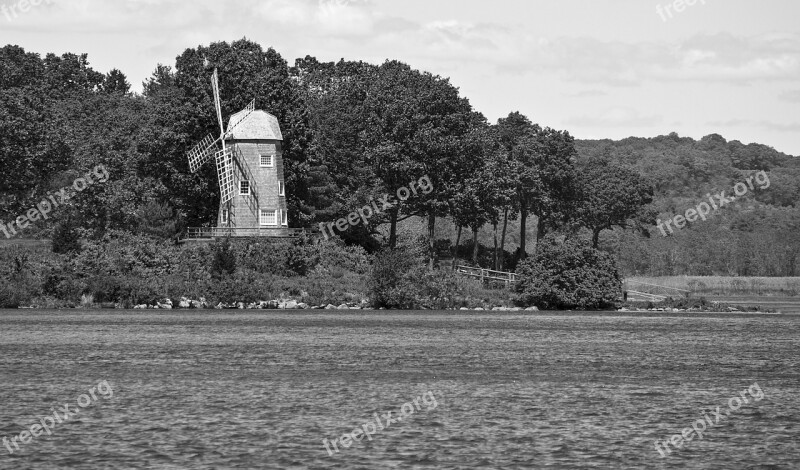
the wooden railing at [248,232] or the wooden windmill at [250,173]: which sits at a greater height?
the wooden windmill at [250,173]

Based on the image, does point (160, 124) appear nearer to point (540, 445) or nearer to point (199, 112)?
point (199, 112)

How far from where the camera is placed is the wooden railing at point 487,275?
97250 millimetres

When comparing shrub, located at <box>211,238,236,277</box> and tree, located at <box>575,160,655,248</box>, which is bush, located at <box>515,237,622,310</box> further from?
tree, located at <box>575,160,655,248</box>

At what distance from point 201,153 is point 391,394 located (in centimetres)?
6045

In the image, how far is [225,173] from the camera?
316 feet

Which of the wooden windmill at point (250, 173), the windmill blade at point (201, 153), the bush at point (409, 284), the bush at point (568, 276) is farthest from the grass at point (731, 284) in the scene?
the windmill blade at point (201, 153)

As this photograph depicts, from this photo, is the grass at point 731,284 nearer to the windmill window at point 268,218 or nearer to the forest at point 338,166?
the forest at point 338,166

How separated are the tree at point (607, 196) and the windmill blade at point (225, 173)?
1566 inches

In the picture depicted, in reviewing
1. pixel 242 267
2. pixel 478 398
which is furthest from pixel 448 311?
pixel 478 398

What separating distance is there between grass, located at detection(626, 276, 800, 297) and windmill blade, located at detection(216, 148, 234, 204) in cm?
3776

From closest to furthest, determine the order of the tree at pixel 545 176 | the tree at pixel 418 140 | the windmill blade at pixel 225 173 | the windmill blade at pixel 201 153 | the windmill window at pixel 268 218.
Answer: the windmill blade at pixel 201 153 < the windmill blade at pixel 225 173 < the windmill window at pixel 268 218 < the tree at pixel 418 140 < the tree at pixel 545 176

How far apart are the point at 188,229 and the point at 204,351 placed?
1800 inches

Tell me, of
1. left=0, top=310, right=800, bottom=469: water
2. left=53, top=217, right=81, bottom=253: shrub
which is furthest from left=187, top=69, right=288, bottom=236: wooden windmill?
left=0, top=310, right=800, bottom=469: water

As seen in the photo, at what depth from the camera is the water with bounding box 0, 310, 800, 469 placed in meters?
28.9
